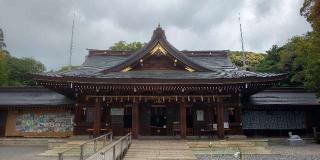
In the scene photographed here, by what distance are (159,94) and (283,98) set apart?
1090 cm

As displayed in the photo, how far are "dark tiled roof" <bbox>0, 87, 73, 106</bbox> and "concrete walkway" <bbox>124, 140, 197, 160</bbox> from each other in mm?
9018

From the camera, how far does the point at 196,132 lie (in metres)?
20.2

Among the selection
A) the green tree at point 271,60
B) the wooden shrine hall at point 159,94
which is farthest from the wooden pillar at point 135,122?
the green tree at point 271,60

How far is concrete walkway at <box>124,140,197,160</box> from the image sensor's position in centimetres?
1348


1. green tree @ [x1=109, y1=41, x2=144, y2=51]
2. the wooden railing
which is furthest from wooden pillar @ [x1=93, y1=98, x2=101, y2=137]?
green tree @ [x1=109, y1=41, x2=144, y2=51]

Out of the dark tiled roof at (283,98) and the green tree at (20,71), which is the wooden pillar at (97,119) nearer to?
the dark tiled roof at (283,98)

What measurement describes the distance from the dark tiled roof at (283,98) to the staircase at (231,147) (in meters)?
5.45

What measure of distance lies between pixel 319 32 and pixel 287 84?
69.2ft

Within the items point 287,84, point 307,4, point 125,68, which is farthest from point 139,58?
point 287,84

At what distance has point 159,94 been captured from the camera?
19.5m

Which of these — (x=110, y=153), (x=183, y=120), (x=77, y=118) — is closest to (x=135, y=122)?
(x=183, y=120)

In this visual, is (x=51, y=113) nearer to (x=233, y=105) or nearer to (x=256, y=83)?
(x=233, y=105)

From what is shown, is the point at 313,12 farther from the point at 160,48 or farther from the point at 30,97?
the point at 30,97

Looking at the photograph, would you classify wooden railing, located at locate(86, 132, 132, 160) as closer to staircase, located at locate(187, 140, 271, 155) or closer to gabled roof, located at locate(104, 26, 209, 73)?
staircase, located at locate(187, 140, 271, 155)
